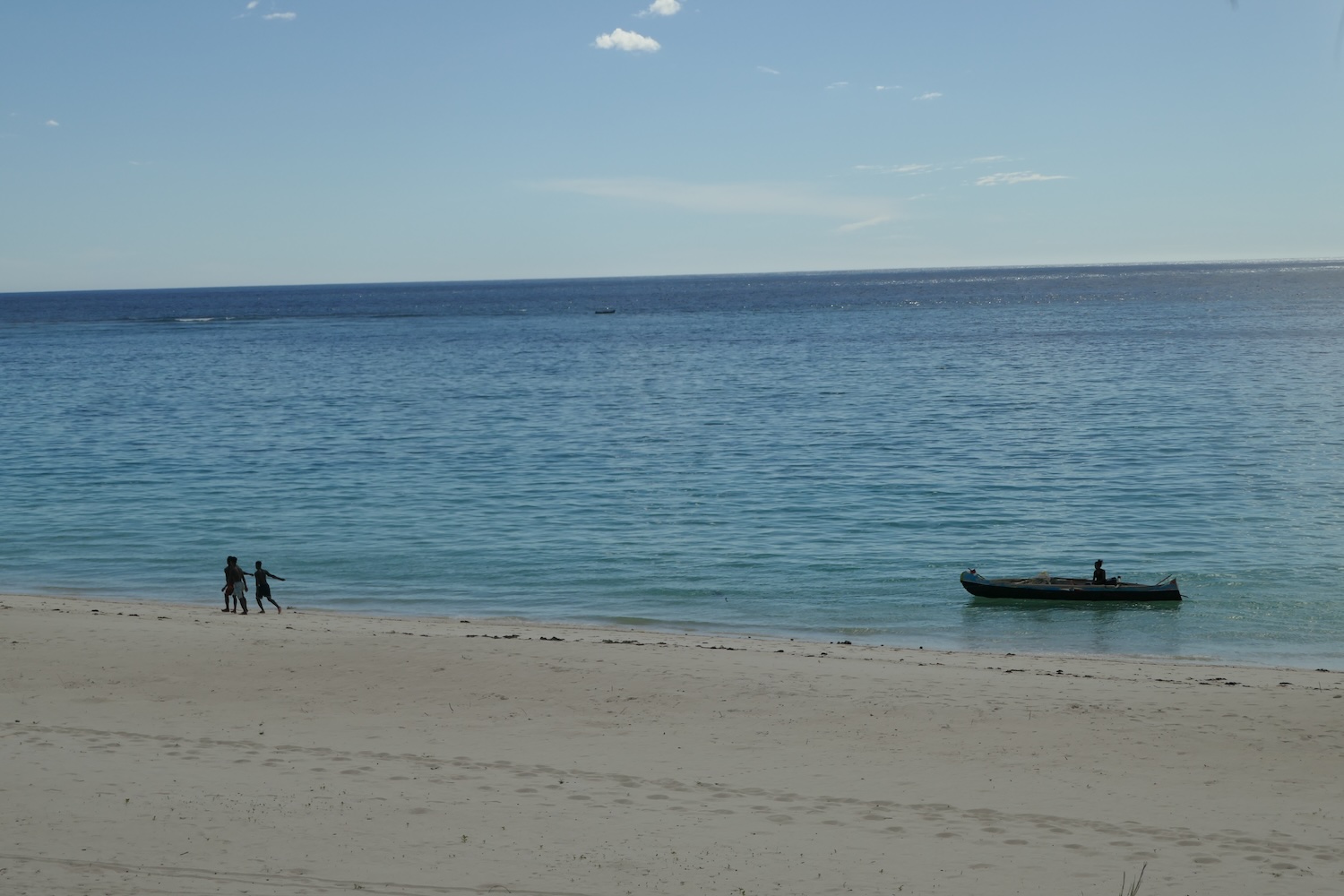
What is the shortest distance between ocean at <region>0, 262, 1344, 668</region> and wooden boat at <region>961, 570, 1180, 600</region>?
34cm

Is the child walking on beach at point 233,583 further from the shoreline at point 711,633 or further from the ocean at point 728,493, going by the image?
the ocean at point 728,493

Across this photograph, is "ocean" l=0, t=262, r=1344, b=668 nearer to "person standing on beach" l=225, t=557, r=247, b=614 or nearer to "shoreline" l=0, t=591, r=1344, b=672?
"shoreline" l=0, t=591, r=1344, b=672

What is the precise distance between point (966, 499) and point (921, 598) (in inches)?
488

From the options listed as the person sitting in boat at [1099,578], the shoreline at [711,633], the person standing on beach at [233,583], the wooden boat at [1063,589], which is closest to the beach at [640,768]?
the shoreline at [711,633]

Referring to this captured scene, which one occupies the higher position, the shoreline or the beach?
the beach

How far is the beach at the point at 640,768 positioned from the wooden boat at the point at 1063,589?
14.1ft

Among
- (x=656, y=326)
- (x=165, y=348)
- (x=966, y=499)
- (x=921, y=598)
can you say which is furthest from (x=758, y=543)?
(x=656, y=326)

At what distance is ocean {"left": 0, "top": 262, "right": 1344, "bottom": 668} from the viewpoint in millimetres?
26688

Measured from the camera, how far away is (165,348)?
397 ft

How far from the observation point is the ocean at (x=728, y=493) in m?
26.7

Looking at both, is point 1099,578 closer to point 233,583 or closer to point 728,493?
point 728,493

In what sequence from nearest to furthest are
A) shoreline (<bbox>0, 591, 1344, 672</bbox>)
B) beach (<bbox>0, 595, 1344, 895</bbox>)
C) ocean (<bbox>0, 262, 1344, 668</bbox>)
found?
beach (<bbox>0, 595, 1344, 895</bbox>) < shoreline (<bbox>0, 591, 1344, 672</bbox>) < ocean (<bbox>0, 262, 1344, 668</bbox>)

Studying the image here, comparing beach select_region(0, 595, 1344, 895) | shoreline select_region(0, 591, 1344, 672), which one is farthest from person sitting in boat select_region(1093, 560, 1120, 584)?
beach select_region(0, 595, 1344, 895)

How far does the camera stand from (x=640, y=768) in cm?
1475
